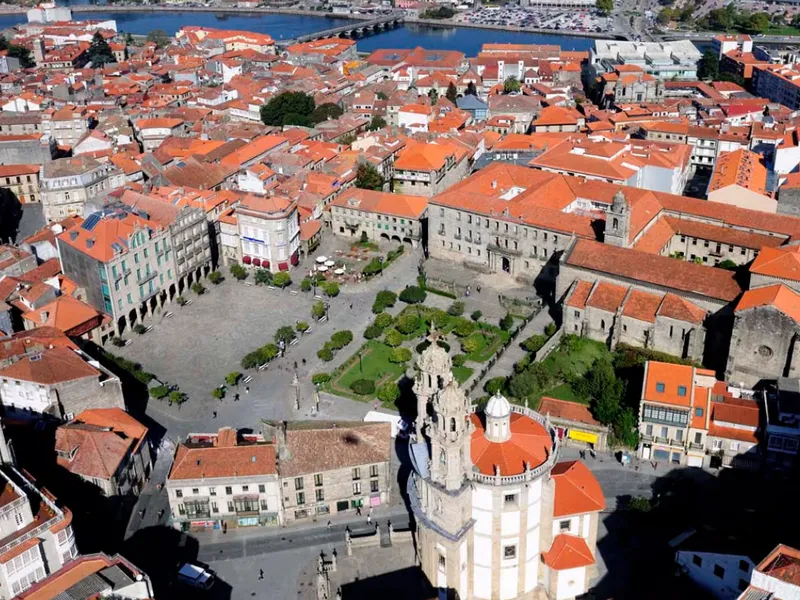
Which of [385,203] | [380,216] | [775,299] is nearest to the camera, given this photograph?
[775,299]

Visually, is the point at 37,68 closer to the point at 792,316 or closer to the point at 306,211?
the point at 306,211

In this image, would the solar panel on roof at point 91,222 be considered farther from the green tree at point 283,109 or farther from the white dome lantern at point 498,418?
the green tree at point 283,109

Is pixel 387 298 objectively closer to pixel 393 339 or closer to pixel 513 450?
pixel 393 339

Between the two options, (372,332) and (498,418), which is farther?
(372,332)

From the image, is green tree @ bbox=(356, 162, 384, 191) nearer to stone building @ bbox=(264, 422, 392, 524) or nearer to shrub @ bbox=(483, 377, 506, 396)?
shrub @ bbox=(483, 377, 506, 396)

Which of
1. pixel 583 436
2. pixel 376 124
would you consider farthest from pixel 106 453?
pixel 376 124

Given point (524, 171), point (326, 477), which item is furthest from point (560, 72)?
point (326, 477)
